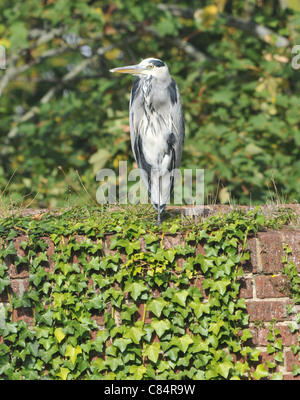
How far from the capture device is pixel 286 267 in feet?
10.6

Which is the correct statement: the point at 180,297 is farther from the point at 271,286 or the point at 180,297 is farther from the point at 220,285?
the point at 271,286

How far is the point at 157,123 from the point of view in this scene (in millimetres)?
3670

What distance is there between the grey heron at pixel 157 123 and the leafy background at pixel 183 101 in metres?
1.61

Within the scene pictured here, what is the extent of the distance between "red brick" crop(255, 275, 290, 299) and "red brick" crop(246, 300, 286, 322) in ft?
0.13

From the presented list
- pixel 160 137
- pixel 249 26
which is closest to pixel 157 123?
pixel 160 137

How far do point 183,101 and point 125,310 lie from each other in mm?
3573

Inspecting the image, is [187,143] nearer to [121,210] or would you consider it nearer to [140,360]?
[121,210]

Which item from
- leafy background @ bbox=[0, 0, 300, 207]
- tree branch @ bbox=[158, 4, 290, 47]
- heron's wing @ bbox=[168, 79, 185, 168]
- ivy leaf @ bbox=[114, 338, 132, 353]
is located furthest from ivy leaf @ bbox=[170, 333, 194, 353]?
tree branch @ bbox=[158, 4, 290, 47]

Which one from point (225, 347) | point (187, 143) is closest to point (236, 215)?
point (225, 347)

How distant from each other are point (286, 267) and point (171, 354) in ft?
2.71

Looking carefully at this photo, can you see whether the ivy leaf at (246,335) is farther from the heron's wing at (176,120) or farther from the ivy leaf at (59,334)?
the heron's wing at (176,120)

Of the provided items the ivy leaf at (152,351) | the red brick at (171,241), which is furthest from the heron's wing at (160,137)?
the ivy leaf at (152,351)
